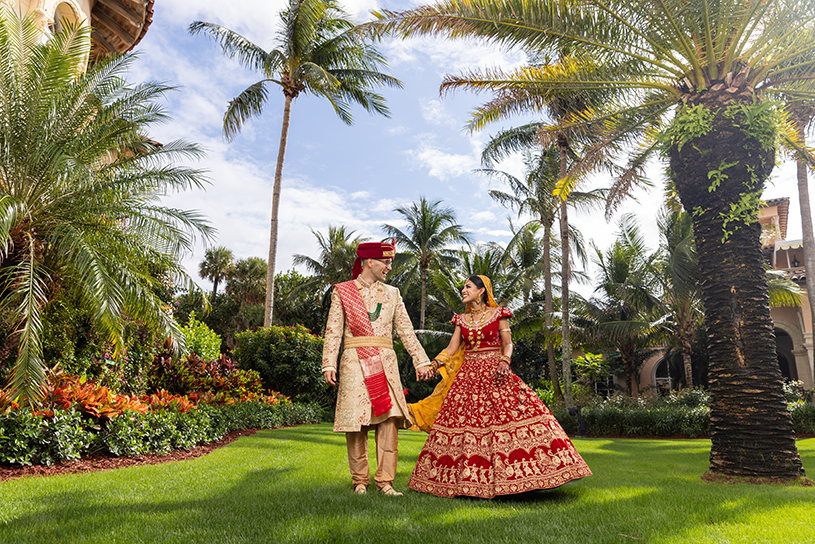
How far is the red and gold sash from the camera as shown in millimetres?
4441

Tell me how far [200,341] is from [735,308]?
1186 centimetres

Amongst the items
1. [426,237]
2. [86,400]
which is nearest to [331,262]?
[426,237]

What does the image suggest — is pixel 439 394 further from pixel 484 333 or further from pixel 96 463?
pixel 96 463

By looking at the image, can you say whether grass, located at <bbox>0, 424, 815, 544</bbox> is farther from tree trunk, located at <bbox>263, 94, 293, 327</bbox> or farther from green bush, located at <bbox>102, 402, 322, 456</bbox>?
tree trunk, located at <bbox>263, 94, 293, 327</bbox>

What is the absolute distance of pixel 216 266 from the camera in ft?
115

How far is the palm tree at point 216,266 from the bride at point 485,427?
32074mm

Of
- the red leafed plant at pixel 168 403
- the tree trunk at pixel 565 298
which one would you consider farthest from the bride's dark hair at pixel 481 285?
the tree trunk at pixel 565 298

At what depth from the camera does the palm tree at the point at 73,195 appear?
22.5ft

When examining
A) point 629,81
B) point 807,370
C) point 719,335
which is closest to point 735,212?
point 719,335

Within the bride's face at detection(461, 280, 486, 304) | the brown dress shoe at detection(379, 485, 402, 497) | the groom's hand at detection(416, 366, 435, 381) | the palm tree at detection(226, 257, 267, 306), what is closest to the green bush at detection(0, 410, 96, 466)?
the brown dress shoe at detection(379, 485, 402, 497)

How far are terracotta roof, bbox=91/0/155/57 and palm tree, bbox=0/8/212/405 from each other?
7.00 m

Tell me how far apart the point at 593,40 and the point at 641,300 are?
48.2ft

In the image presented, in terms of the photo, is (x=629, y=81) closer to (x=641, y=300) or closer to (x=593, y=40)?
(x=593, y=40)

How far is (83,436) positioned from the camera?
6.67 metres
